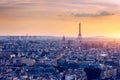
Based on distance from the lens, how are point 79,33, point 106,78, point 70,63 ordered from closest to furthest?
1. point 106,78
2. point 70,63
3. point 79,33

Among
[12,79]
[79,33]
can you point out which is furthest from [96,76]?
[79,33]

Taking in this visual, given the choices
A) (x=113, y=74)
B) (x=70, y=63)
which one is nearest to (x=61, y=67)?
(x=70, y=63)

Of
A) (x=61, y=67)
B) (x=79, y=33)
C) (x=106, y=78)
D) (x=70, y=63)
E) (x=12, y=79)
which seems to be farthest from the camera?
(x=79, y=33)

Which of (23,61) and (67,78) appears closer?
(67,78)

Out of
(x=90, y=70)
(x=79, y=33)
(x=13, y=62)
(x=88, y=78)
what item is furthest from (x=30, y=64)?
(x=79, y=33)

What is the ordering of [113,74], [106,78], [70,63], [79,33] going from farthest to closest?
[79,33] → [70,63] → [113,74] → [106,78]

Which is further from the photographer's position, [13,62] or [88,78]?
[13,62]

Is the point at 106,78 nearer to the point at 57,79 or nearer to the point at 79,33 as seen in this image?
the point at 57,79

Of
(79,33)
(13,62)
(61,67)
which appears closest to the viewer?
(61,67)

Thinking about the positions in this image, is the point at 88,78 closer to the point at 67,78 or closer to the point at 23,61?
the point at 67,78
